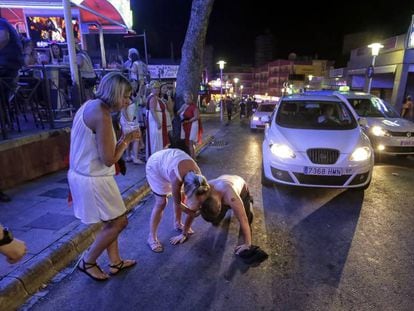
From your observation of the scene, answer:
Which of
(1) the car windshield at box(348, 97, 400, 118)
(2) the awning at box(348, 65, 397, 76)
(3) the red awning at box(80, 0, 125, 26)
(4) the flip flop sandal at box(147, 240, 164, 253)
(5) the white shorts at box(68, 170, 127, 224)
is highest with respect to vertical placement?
(3) the red awning at box(80, 0, 125, 26)

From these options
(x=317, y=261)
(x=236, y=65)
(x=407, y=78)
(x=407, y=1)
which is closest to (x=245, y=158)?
(x=317, y=261)

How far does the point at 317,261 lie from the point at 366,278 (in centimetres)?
48

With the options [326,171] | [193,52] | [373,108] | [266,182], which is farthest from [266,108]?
[326,171]

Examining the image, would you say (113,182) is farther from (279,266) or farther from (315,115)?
(315,115)

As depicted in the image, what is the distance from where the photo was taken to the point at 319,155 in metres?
4.66

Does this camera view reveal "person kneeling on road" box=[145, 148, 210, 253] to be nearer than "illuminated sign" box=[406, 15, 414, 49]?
Yes

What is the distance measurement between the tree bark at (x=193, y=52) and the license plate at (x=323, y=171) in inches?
205

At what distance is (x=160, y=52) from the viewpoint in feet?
127

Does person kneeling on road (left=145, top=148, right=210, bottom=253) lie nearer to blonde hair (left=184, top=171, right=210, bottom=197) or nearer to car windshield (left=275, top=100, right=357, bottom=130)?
blonde hair (left=184, top=171, right=210, bottom=197)

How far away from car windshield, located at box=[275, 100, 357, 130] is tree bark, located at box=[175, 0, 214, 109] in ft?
11.7

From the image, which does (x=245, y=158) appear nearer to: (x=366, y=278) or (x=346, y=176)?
(x=346, y=176)

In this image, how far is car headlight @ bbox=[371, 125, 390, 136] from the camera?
282 inches

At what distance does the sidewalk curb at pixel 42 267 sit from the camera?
2559 millimetres

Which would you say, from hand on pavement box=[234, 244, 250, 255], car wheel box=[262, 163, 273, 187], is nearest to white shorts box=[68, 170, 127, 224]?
hand on pavement box=[234, 244, 250, 255]
